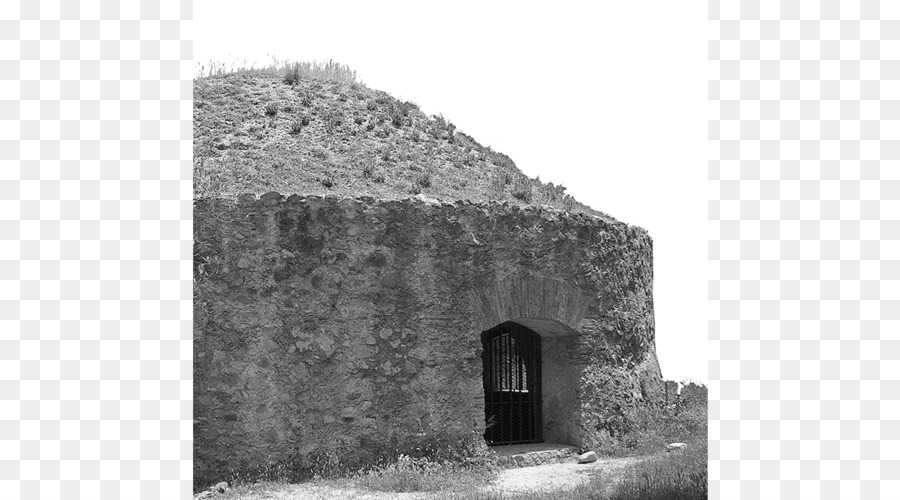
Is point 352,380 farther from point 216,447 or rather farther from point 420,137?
point 420,137

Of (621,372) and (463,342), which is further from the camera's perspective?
(621,372)

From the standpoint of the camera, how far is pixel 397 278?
36.1ft

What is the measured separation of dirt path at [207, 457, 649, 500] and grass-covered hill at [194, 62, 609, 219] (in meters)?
3.63

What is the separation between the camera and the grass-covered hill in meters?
11.9

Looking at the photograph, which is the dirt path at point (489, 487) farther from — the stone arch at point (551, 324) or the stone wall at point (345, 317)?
the stone arch at point (551, 324)

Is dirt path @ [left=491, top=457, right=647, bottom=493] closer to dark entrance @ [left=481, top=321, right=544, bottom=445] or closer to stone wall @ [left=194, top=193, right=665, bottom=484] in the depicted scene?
stone wall @ [left=194, top=193, right=665, bottom=484]

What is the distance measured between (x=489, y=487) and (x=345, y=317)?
107 inches

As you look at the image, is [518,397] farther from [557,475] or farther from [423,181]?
[423,181]

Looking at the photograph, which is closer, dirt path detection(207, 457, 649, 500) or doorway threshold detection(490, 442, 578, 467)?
dirt path detection(207, 457, 649, 500)

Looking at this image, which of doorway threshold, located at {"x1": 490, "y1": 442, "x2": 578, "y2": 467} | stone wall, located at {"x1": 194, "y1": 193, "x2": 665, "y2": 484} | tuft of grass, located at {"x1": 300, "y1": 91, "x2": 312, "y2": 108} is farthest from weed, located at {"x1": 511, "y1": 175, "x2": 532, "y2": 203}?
tuft of grass, located at {"x1": 300, "y1": 91, "x2": 312, "y2": 108}

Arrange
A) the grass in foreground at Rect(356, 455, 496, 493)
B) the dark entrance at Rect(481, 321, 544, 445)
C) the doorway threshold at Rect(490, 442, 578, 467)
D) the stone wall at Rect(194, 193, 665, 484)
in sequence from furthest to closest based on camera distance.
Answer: the dark entrance at Rect(481, 321, 544, 445) < the doorway threshold at Rect(490, 442, 578, 467) < the stone wall at Rect(194, 193, 665, 484) < the grass in foreground at Rect(356, 455, 496, 493)

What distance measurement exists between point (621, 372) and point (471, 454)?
2966 mm

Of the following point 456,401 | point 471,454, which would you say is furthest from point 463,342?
point 471,454

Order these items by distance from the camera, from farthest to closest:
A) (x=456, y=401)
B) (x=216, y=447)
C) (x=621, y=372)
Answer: (x=621, y=372) → (x=456, y=401) → (x=216, y=447)
